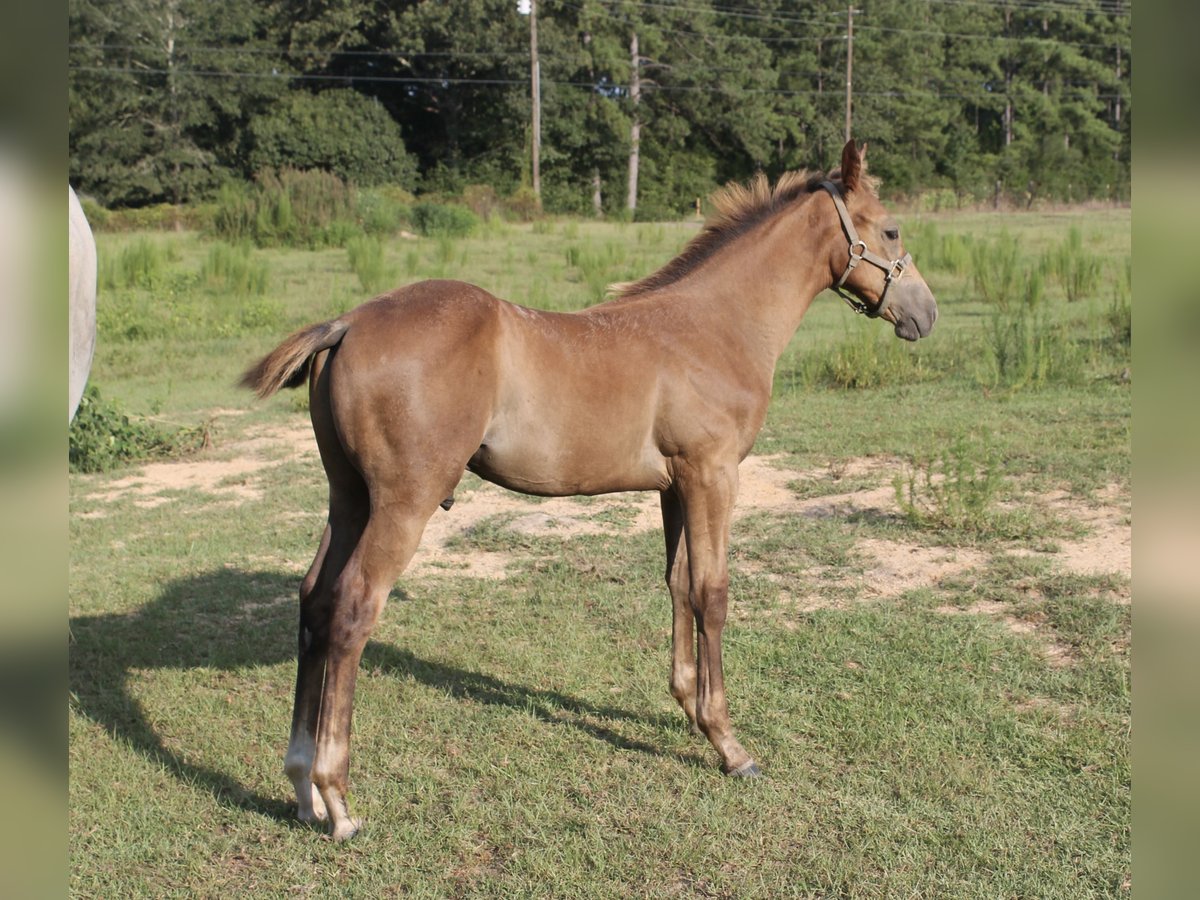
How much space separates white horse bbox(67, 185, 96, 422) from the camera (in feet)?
9.34

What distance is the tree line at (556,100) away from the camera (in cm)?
3453

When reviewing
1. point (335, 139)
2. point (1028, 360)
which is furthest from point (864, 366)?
point (335, 139)

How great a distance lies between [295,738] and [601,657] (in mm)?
1629

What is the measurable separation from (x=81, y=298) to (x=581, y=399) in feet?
5.11

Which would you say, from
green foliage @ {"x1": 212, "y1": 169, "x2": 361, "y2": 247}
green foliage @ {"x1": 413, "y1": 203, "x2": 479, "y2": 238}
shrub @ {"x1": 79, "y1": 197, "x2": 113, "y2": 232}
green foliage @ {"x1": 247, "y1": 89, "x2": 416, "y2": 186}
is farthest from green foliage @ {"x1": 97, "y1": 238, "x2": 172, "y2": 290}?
green foliage @ {"x1": 247, "y1": 89, "x2": 416, "y2": 186}

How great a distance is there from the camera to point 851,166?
3.99m

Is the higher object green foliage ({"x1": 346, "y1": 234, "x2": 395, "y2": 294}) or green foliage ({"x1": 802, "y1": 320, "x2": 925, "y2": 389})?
green foliage ({"x1": 346, "y1": 234, "x2": 395, "y2": 294})

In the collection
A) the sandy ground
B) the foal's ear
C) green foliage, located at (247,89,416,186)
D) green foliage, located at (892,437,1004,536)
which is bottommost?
the sandy ground

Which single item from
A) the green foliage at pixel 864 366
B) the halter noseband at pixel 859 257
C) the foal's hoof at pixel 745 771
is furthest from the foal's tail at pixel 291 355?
the green foliage at pixel 864 366

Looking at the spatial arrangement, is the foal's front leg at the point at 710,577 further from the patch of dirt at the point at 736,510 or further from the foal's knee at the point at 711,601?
the patch of dirt at the point at 736,510

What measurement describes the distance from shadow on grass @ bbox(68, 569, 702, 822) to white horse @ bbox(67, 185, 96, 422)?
62.9 inches

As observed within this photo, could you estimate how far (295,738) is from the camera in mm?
3570

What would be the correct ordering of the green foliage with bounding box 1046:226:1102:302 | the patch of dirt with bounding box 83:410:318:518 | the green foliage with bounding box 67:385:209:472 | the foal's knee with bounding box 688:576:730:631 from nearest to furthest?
the foal's knee with bounding box 688:576:730:631
the patch of dirt with bounding box 83:410:318:518
the green foliage with bounding box 67:385:209:472
the green foliage with bounding box 1046:226:1102:302

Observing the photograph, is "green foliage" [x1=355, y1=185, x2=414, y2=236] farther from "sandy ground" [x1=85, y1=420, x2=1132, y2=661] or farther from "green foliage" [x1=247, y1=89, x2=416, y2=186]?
"sandy ground" [x1=85, y1=420, x2=1132, y2=661]
